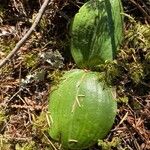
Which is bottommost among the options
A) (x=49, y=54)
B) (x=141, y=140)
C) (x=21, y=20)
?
(x=141, y=140)

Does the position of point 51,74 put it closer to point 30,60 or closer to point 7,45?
point 30,60

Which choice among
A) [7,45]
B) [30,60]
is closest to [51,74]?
[30,60]

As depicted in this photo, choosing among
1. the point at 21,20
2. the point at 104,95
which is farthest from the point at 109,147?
the point at 21,20

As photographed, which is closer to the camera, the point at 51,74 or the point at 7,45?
the point at 51,74

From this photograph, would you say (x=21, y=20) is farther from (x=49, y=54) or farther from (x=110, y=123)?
(x=110, y=123)

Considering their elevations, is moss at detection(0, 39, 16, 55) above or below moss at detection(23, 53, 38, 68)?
above

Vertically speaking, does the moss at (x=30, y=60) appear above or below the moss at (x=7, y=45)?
below

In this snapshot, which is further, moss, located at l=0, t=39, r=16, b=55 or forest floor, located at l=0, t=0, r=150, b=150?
moss, located at l=0, t=39, r=16, b=55

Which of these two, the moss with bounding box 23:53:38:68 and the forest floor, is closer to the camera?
the forest floor
